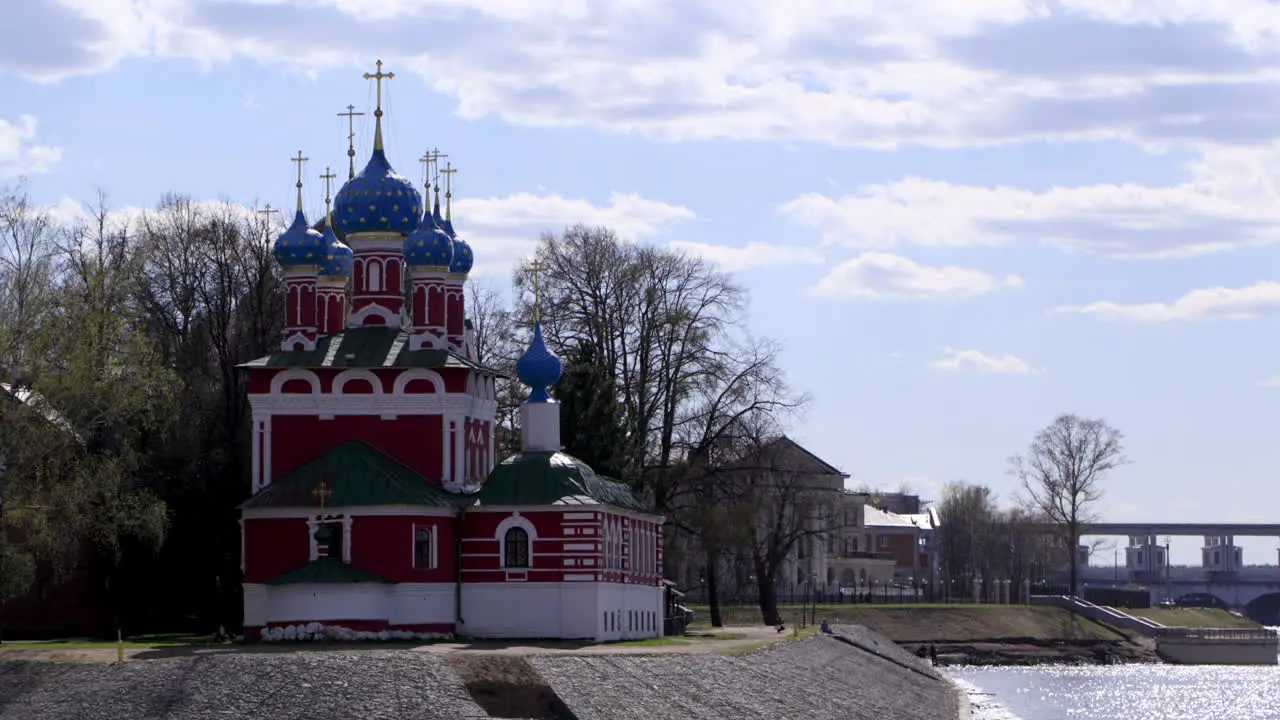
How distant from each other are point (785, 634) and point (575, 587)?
1428cm

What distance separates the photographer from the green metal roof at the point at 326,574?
47625 millimetres

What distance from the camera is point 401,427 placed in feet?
168

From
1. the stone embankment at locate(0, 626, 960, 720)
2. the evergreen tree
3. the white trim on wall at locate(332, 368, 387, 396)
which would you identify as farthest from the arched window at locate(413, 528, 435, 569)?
the evergreen tree

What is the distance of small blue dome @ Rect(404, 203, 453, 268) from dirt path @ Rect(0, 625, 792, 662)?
10067 mm

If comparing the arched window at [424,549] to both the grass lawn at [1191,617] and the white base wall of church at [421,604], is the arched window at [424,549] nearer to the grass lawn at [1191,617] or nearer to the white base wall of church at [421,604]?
the white base wall of church at [421,604]

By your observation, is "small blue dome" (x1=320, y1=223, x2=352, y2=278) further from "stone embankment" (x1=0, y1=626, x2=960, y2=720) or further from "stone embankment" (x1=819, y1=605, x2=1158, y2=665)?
"stone embankment" (x1=819, y1=605, x2=1158, y2=665)

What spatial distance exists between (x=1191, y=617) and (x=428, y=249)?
62.4 m

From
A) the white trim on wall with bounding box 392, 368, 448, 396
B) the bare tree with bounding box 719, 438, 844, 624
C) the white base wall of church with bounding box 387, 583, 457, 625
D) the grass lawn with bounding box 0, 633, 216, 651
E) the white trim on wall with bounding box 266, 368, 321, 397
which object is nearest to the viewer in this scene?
the grass lawn with bounding box 0, 633, 216, 651

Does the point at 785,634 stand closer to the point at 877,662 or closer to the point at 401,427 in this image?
the point at 877,662

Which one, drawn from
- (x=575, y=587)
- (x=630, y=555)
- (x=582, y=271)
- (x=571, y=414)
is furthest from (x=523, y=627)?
(x=582, y=271)

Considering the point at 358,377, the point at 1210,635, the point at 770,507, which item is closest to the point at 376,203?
the point at 358,377

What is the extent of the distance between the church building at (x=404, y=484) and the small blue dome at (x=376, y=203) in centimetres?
5

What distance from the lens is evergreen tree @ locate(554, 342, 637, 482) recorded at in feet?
206

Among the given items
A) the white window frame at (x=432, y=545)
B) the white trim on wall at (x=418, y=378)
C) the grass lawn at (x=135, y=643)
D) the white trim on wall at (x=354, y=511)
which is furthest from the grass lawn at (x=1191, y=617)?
the white trim on wall at (x=354, y=511)
